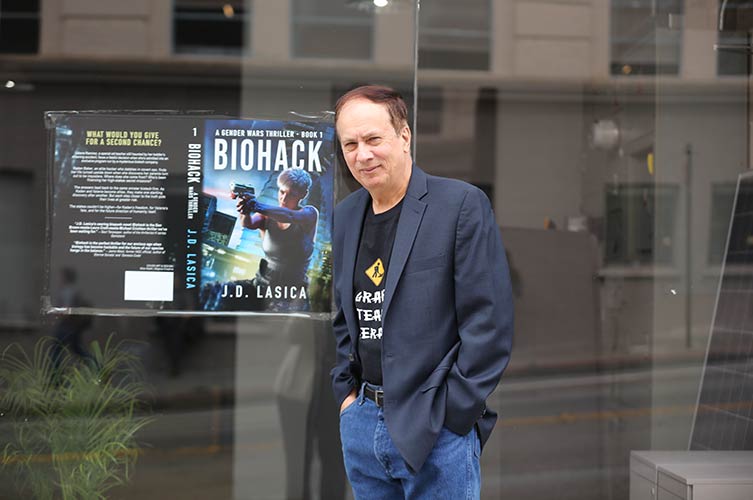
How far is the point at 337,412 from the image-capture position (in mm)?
5102

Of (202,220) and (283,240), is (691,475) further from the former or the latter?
(202,220)

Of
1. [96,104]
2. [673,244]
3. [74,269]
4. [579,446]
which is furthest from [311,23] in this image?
[579,446]

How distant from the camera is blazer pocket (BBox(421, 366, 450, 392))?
2.91 meters

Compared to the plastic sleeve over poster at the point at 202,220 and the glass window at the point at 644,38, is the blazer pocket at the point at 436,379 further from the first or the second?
the glass window at the point at 644,38

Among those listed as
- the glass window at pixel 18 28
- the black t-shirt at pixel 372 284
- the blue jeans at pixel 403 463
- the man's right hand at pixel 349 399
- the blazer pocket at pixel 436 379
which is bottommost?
the blue jeans at pixel 403 463

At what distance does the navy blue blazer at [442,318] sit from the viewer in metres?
2.89

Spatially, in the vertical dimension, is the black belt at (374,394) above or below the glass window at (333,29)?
below

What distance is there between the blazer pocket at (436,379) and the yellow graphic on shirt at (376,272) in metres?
0.36

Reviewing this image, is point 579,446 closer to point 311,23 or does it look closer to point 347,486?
point 347,486

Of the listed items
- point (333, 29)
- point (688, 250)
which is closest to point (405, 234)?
point (333, 29)

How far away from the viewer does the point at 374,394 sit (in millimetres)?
3047

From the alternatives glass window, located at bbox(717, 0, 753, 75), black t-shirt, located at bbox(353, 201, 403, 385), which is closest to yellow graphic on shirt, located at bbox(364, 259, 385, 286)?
black t-shirt, located at bbox(353, 201, 403, 385)

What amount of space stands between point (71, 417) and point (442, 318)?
2.69 meters

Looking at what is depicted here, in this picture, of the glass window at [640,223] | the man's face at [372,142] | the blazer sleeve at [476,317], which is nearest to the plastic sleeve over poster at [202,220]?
the glass window at [640,223]
